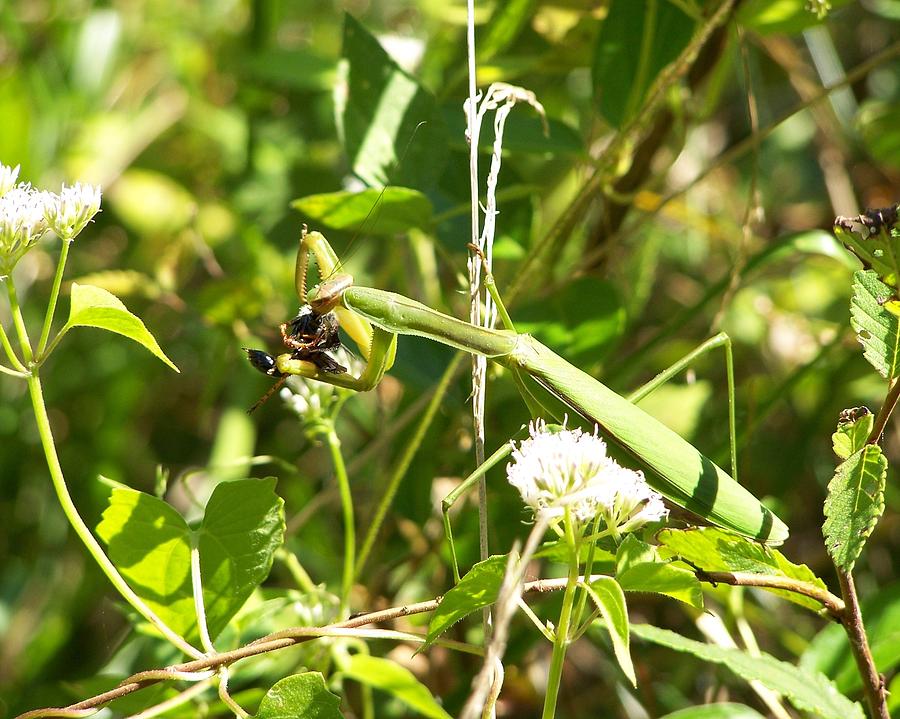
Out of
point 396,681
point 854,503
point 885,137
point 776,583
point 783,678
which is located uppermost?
point 885,137

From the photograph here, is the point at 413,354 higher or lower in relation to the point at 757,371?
higher

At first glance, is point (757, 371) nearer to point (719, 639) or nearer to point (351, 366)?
point (719, 639)

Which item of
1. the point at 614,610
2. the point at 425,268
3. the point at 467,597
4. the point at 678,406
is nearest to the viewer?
the point at 614,610

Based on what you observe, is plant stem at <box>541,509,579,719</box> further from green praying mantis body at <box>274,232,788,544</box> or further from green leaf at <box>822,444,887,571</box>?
green praying mantis body at <box>274,232,788,544</box>

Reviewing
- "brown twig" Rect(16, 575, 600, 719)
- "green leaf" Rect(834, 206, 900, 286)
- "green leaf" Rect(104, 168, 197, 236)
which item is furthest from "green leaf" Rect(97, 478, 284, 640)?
"green leaf" Rect(104, 168, 197, 236)

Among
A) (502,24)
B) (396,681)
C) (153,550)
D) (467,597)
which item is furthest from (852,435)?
(502,24)

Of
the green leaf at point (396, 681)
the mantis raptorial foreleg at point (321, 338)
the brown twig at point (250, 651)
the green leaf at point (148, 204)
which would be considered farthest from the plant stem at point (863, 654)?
the green leaf at point (148, 204)

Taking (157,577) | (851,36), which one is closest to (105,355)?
(157,577)

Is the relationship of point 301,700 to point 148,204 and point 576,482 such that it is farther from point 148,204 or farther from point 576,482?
point 148,204
